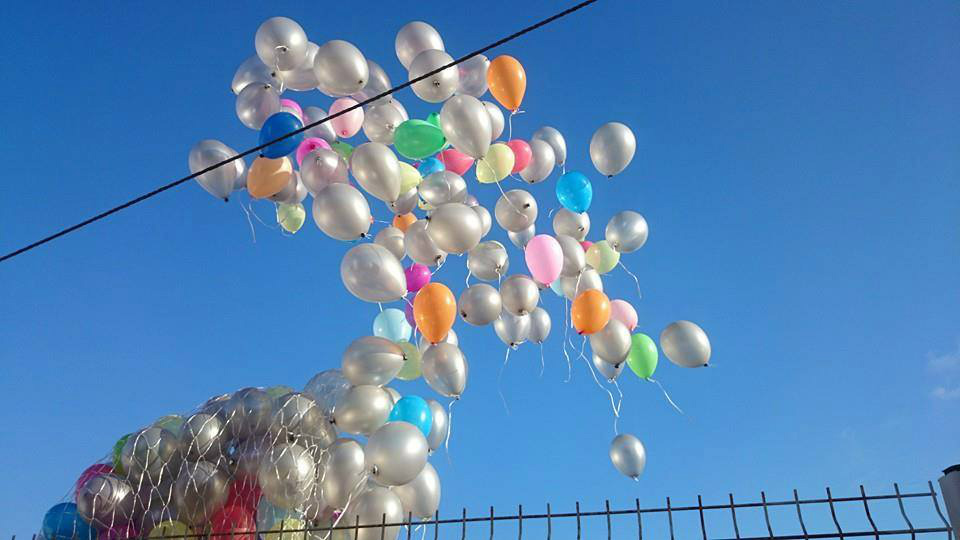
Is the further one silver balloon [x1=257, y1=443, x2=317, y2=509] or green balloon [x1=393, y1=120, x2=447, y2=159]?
green balloon [x1=393, y1=120, x2=447, y2=159]

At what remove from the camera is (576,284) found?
512cm

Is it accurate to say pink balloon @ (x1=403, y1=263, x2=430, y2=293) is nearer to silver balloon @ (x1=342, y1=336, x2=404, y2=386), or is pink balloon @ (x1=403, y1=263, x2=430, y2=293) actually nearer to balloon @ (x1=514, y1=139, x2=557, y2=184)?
silver balloon @ (x1=342, y1=336, x2=404, y2=386)

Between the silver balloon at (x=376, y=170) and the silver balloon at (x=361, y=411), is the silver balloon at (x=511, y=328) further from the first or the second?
the silver balloon at (x=376, y=170)

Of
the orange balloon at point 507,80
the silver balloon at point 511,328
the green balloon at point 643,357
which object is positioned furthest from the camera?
the silver balloon at point 511,328

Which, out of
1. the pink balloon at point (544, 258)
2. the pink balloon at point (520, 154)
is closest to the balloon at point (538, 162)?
the pink balloon at point (520, 154)

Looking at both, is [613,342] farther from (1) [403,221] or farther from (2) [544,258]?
(1) [403,221]

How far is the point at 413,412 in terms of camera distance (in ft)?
14.5

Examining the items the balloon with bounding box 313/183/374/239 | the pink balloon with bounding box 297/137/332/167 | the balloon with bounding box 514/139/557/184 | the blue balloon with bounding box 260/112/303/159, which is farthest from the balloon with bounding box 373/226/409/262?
the balloon with bounding box 514/139/557/184

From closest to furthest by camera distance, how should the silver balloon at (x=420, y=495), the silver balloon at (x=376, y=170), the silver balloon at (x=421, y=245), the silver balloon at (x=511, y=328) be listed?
1. the silver balloon at (x=420, y=495)
2. the silver balloon at (x=376, y=170)
3. the silver balloon at (x=421, y=245)
4. the silver balloon at (x=511, y=328)

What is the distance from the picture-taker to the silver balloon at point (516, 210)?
5055 millimetres

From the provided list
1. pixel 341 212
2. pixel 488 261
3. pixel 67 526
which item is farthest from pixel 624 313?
pixel 67 526

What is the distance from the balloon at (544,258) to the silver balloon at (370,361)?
108 cm

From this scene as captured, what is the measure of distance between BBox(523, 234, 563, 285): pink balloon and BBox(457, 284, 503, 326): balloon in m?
0.36

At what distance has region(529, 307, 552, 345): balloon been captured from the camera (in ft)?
17.4
